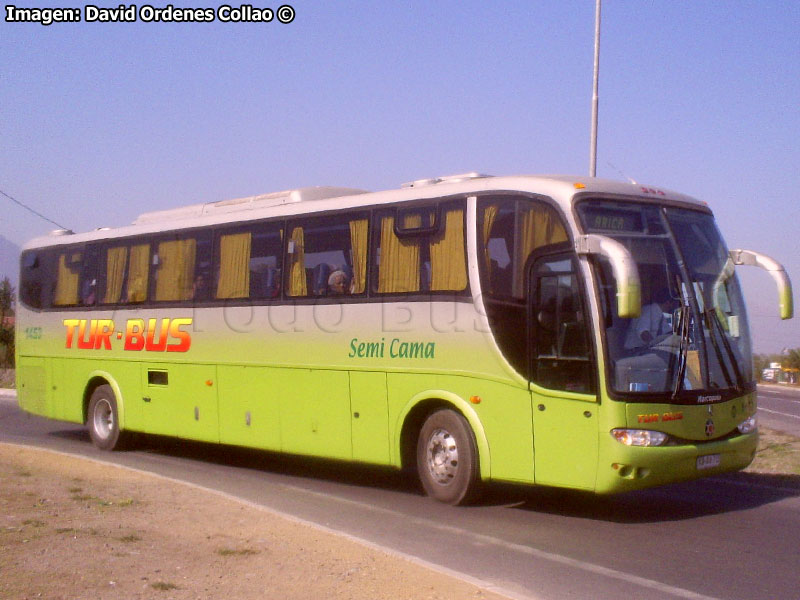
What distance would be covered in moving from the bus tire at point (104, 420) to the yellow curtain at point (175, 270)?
2420 millimetres

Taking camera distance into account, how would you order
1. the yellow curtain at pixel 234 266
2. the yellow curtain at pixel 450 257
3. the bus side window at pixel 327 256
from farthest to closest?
1. the yellow curtain at pixel 234 266
2. the bus side window at pixel 327 256
3. the yellow curtain at pixel 450 257

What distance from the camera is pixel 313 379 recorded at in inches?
512

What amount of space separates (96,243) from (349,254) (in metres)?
6.74

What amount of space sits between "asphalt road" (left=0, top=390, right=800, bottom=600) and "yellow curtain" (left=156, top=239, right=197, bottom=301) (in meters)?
2.60

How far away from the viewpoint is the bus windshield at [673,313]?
9.74 metres

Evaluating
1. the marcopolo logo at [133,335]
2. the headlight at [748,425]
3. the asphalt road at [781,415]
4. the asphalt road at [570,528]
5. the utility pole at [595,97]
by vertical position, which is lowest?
the asphalt road at [781,415]

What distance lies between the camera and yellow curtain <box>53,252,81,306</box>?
1778 cm

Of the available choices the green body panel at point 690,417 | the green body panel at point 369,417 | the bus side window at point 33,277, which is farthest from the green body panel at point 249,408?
the bus side window at point 33,277

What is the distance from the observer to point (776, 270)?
10.9 m

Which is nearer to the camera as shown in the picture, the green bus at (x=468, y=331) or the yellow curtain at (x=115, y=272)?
the green bus at (x=468, y=331)

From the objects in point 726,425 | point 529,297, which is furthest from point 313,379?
point 726,425

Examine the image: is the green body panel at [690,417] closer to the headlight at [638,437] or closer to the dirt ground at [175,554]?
the headlight at [638,437]

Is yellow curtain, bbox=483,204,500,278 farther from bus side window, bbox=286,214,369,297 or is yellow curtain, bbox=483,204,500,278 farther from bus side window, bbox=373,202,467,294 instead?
bus side window, bbox=286,214,369,297

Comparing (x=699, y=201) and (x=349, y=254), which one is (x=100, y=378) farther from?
(x=699, y=201)
